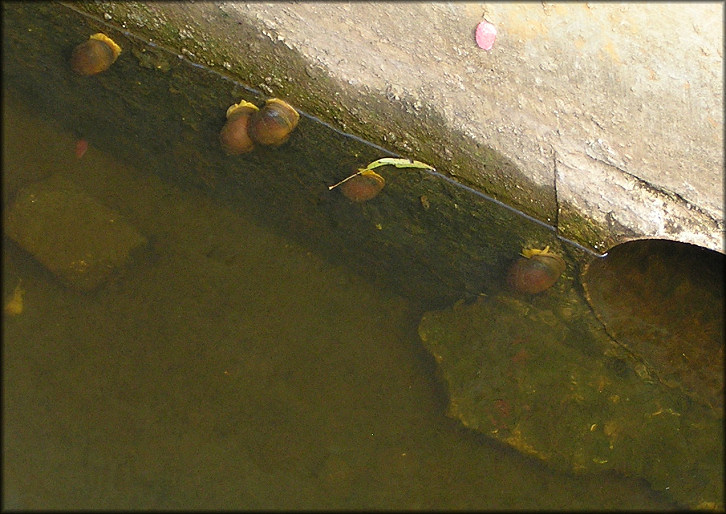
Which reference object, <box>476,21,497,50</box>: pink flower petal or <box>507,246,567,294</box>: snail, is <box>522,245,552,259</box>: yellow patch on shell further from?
<box>476,21,497,50</box>: pink flower petal

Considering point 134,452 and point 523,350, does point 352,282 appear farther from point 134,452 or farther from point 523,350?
point 134,452

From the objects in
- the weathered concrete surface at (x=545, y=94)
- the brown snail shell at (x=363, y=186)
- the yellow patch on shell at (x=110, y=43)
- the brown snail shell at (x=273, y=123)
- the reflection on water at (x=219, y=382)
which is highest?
the weathered concrete surface at (x=545, y=94)

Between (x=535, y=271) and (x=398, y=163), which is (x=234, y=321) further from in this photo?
(x=535, y=271)

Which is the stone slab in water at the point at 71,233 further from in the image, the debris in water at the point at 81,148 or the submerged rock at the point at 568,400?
the submerged rock at the point at 568,400

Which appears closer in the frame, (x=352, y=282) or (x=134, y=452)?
(x=134, y=452)

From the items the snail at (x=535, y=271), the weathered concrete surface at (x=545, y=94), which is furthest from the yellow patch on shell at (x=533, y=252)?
the weathered concrete surface at (x=545, y=94)

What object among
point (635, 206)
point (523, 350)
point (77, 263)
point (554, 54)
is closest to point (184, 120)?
point (77, 263)

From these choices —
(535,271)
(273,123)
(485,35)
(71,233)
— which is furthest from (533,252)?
(71,233)
